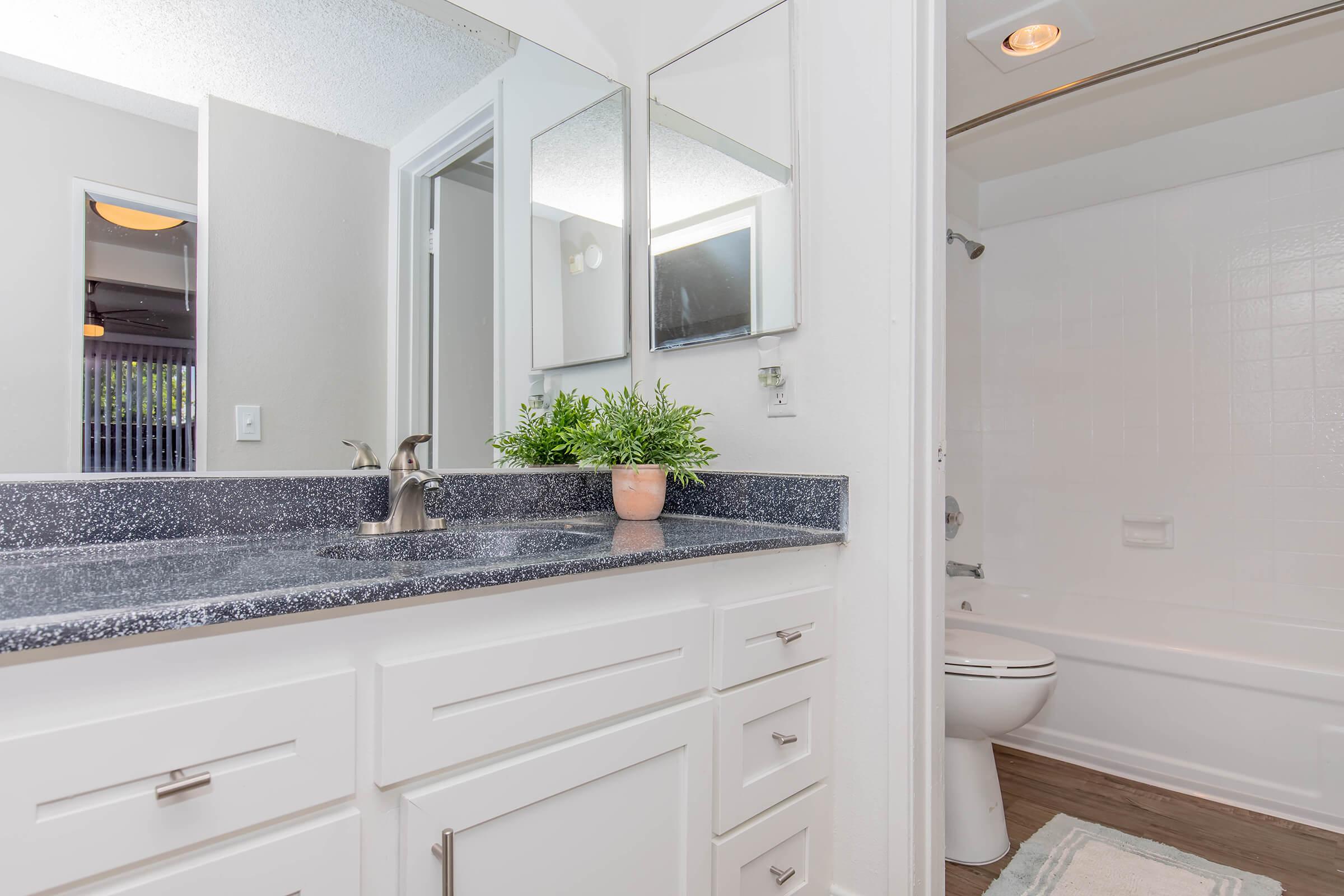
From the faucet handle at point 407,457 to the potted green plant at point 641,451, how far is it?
370 mm

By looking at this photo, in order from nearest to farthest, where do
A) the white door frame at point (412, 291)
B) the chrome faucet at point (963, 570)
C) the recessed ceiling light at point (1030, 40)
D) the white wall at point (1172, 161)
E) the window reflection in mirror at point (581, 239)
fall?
the white door frame at point (412, 291) → the window reflection in mirror at point (581, 239) → the recessed ceiling light at point (1030, 40) → the white wall at point (1172, 161) → the chrome faucet at point (963, 570)

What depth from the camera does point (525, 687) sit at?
33.9 inches

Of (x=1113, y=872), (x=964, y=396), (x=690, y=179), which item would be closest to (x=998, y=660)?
(x=1113, y=872)

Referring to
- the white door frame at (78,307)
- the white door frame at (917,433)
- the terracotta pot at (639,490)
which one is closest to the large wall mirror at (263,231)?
the white door frame at (78,307)

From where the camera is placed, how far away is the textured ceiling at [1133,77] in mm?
1801

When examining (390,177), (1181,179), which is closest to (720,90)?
(390,177)

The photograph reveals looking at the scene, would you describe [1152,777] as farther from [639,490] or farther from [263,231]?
[263,231]

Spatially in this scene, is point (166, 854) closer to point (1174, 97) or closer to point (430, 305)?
point (430, 305)

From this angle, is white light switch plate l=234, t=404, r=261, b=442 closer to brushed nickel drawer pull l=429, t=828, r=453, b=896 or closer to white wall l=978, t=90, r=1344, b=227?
brushed nickel drawer pull l=429, t=828, r=453, b=896

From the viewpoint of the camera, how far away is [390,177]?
4.58ft

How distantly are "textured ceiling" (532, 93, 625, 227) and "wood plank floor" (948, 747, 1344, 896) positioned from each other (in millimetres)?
1852

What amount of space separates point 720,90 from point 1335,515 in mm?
2411

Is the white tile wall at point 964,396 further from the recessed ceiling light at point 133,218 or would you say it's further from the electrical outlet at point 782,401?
the recessed ceiling light at point 133,218

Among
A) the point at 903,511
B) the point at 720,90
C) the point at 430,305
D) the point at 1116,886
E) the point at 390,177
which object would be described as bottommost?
the point at 1116,886
